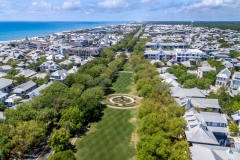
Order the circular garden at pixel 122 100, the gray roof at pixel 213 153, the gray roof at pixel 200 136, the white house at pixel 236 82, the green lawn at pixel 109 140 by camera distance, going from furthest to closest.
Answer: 1. the white house at pixel 236 82
2. the circular garden at pixel 122 100
3. the green lawn at pixel 109 140
4. the gray roof at pixel 200 136
5. the gray roof at pixel 213 153

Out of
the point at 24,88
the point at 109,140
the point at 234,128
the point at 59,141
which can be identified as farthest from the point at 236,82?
the point at 24,88

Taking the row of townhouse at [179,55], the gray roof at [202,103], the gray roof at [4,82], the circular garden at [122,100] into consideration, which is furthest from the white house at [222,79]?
the gray roof at [4,82]

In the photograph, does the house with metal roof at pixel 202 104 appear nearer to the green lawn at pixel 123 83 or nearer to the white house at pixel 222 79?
the white house at pixel 222 79

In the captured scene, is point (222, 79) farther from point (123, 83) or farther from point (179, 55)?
point (179, 55)

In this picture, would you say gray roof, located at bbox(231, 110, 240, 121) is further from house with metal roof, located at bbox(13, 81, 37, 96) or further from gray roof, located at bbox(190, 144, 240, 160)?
house with metal roof, located at bbox(13, 81, 37, 96)

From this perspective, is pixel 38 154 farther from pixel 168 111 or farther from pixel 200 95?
pixel 200 95

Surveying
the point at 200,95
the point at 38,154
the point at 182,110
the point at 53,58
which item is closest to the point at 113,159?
the point at 38,154
